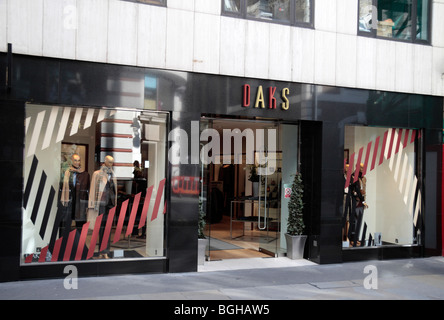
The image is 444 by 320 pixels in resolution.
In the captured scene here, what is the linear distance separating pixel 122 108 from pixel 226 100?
2.09 m

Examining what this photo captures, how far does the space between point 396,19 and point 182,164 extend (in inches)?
247

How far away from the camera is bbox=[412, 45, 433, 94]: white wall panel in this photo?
36.2 ft

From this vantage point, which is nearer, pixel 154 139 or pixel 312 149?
pixel 154 139

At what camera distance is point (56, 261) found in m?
8.34

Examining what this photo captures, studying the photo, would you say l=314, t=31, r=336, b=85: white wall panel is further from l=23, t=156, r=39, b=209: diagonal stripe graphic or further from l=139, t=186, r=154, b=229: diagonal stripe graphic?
l=23, t=156, r=39, b=209: diagonal stripe graphic

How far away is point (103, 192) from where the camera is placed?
884 centimetres

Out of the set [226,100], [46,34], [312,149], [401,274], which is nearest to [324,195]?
[312,149]

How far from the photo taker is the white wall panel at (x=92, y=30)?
27.4ft

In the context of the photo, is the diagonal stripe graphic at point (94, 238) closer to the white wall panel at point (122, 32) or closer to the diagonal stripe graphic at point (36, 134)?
the diagonal stripe graphic at point (36, 134)

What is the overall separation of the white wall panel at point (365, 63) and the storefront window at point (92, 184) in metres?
4.62

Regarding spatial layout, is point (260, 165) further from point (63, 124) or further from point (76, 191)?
point (63, 124)

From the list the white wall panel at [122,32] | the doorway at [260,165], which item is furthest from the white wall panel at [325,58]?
the white wall panel at [122,32]

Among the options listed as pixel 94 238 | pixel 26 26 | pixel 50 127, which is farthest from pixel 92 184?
pixel 26 26
